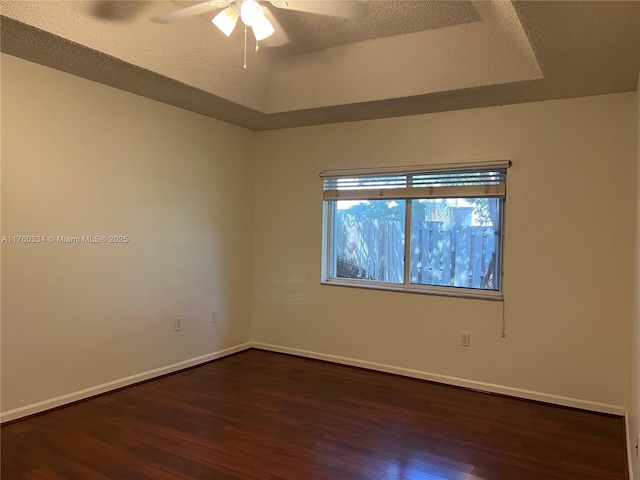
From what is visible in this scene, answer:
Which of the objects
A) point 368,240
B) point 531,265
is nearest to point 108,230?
point 368,240

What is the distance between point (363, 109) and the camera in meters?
3.89

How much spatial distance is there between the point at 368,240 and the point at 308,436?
201 cm

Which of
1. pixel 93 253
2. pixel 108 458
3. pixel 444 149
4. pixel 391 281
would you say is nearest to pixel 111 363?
pixel 93 253

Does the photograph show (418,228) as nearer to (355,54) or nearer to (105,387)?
(355,54)

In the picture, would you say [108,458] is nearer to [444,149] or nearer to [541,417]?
[541,417]

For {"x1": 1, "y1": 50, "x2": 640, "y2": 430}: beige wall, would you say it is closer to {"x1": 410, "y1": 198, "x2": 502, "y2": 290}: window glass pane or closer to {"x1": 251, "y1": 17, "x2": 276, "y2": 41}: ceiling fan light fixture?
{"x1": 410, "y1": 198, "x2": 502, "y2": 290}: window glass pane

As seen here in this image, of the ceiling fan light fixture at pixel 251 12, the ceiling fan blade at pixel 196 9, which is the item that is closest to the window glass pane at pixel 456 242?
the ceiling fan light fixture at pixel 251 12

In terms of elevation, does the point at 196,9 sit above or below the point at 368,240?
above

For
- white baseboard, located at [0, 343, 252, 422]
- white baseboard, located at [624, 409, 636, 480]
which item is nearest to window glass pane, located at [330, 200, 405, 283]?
white baseboard, located at [0, 343, 252, 422]

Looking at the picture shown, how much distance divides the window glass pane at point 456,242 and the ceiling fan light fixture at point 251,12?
2.24 m

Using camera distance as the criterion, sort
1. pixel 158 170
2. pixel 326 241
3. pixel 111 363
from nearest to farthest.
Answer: pixel 111 363, pixel 158 170, pixel 326 241

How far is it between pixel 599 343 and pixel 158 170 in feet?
11.9

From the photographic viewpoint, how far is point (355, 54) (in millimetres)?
3492

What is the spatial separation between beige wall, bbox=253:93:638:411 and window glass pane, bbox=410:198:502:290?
17 centimetres
